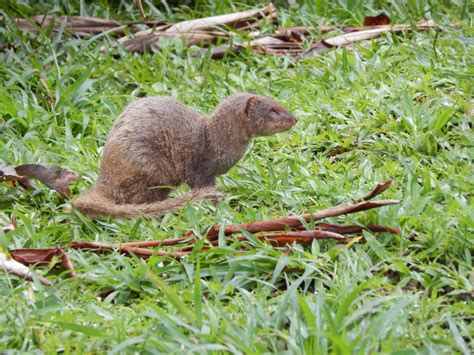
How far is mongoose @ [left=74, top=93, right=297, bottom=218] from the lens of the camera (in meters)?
4.96

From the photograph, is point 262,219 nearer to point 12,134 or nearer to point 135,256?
point 135,256

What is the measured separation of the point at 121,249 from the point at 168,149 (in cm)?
103

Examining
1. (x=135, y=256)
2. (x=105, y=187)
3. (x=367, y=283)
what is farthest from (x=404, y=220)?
(x=105, y=187)

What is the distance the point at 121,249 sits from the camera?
171 inches

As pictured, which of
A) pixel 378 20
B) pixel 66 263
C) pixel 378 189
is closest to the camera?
pixel 66 263

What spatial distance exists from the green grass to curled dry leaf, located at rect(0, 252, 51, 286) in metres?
0.06

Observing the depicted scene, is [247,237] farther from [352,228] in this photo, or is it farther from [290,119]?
[290,119]

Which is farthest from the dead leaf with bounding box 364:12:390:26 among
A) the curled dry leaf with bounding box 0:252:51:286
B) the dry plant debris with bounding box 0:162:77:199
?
the curled dry leaf with bounding box 0:252:51:286

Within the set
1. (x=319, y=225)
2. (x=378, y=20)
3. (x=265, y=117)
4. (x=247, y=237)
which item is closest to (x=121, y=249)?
(x=247, y=237)

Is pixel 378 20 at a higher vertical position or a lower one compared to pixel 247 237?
higher

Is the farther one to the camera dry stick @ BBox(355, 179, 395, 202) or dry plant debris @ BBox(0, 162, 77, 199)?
dry plant debris @ BBox(0, 162, 77, 199)

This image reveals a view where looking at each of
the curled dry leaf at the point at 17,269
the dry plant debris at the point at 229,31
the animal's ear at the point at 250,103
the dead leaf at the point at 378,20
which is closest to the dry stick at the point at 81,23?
the dry plant debris at the point at 229,31

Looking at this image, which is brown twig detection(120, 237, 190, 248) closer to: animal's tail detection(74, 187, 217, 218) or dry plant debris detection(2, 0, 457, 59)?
animal's tail detection(74, 187, 217, 218)

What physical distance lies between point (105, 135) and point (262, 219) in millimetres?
1897
